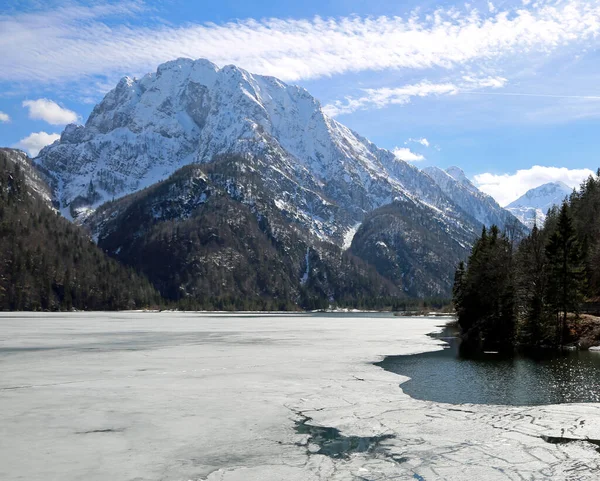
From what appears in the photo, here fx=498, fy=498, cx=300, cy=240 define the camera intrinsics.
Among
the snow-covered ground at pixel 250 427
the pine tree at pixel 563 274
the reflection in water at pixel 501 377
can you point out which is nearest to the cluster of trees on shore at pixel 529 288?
the pine tree at pixel 563 274

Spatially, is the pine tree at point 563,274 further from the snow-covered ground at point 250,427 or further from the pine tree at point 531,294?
the snow-covered ground at point 250,427

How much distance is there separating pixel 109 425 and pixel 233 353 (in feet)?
88.7

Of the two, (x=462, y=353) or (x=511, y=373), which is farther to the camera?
(x=462, y=353)

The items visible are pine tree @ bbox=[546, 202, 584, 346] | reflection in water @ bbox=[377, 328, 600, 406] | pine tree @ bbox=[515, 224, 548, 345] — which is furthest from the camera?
pine tree @ bbox=[515, 224, 548, 345]

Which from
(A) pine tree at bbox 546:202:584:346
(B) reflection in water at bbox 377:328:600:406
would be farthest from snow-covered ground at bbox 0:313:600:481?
(A) pine tree at bbox 546:202:584:346

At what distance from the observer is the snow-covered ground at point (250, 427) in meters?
15.1

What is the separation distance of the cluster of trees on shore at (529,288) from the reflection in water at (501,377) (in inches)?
358

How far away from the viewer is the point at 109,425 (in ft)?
64.8

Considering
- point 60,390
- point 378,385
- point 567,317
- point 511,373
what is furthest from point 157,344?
point 567,317

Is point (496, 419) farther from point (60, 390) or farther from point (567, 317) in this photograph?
point (567, 317)

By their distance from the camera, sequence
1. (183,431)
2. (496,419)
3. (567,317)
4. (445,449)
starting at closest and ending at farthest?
1. (445,449)
2. (183,431)
3. (496,419)
4. (567,317)

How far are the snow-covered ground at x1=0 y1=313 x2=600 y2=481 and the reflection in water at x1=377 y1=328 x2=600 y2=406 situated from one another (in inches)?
99.1

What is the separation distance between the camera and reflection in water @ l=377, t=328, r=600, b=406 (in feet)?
93.4

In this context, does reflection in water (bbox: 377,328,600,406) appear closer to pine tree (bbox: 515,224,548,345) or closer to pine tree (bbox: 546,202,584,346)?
pine tree (bbox: 546,202,584,346)
